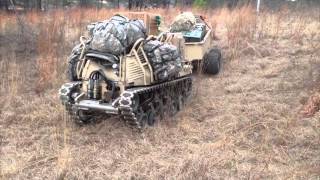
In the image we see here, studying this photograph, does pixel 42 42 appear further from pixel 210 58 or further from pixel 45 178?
pixel 45 178

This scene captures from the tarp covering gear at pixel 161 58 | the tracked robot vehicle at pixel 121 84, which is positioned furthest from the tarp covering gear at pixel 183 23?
the tarp covering gear at pixel 161 58

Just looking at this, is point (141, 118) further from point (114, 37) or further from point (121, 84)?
point (114, 37)

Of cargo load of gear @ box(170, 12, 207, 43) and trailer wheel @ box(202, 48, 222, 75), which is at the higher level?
cargo load of gear @ box(170, 12, 207, 43)

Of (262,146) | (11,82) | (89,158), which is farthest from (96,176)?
(11,82)

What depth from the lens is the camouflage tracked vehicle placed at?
7.40 metres

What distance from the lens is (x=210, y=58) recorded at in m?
11.1

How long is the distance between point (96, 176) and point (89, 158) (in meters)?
0.55

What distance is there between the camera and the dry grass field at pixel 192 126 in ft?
20.9

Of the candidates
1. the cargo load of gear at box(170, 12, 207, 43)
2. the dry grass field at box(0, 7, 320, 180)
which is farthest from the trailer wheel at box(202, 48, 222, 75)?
the cargo load of gear at box(170, 12, 207, 43)

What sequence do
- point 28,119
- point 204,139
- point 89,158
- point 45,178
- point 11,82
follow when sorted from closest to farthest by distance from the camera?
point 45,178, point 89,158, point 204,139, point 28,119, point 11,82

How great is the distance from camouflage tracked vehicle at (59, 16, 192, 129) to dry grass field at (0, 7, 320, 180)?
1.24 feet

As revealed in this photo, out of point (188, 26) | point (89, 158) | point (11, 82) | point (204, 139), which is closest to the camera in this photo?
point (89, 158)

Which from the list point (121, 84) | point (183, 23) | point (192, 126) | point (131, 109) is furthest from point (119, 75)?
point (183, 23)

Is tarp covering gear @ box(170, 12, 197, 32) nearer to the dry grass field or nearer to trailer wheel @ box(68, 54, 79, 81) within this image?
the dry grass field
